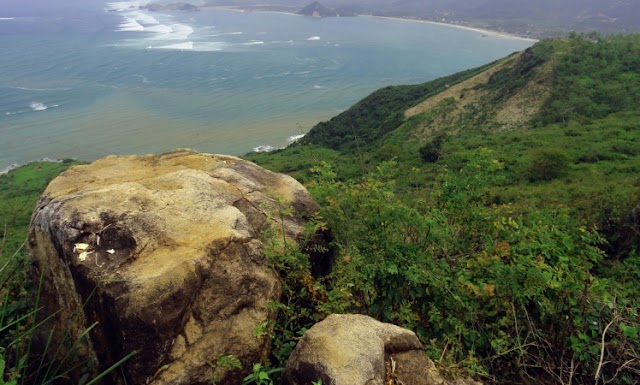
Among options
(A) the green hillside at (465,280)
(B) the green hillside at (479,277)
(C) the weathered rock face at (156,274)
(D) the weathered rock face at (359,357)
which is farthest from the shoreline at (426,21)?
(D) the weathered rock face at (359,357)

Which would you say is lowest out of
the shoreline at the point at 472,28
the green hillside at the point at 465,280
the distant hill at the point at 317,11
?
the green hillside at the point at 465,280

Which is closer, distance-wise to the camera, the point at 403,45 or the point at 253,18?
the point at 403,45

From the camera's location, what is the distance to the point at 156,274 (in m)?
4.16

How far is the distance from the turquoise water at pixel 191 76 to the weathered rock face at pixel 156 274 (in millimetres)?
49885

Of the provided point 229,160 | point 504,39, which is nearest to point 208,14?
point 504,39

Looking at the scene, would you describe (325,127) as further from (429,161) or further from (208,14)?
(208,14)

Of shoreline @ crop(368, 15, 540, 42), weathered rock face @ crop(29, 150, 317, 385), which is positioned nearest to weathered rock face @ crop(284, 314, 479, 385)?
weathered rock face @ crop(29, 150, 317, 385)

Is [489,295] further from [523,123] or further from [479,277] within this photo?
[523,123]

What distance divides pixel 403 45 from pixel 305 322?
4700 inches

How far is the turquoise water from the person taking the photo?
5816cm

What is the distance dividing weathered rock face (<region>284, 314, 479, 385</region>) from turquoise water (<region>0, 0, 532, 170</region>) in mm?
51752

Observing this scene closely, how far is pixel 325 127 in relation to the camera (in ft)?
184

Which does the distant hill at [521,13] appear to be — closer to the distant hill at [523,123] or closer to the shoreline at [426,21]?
the shoreline at [426,21]

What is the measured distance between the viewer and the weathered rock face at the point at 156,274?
12.8 ft
